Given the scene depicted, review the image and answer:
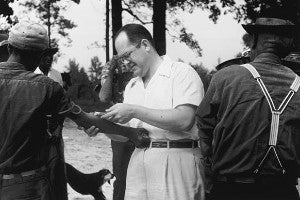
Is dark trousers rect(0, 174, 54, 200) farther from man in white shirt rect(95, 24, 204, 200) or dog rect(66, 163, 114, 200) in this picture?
dog rect(66, 163, 114, 200)

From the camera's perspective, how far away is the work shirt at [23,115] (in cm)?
302

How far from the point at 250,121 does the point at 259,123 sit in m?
0.05

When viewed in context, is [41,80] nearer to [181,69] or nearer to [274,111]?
[181,69]

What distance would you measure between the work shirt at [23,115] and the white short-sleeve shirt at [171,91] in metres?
0.84

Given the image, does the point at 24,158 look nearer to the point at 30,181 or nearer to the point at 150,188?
the point at 30,181

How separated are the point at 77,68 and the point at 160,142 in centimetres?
6846

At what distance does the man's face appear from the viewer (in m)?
3.80

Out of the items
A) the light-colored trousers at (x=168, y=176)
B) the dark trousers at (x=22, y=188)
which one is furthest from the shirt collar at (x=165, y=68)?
the dark trousers at (x=22, y=188)

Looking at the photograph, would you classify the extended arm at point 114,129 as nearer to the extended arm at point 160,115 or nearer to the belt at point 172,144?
the belt at point 172,144

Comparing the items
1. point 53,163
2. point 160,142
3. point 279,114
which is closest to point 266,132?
point 279,114

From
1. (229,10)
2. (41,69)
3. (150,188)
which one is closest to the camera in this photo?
(150,188)

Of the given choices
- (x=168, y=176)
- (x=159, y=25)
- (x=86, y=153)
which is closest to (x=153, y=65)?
(x=168, y=176)

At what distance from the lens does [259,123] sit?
9.68 ft

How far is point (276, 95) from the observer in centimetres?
297
